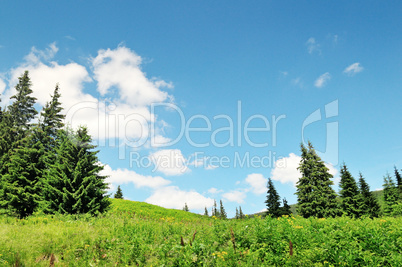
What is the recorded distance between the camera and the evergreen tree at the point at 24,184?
1917cm

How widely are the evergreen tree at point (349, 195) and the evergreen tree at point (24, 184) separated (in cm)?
4031

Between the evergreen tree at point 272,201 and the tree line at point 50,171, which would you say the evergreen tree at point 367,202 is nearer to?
the evergreen tree at point 272,201

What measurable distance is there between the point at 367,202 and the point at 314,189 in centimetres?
1712

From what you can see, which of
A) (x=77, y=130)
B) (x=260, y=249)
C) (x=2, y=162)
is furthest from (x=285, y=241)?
(x=2, y=162)

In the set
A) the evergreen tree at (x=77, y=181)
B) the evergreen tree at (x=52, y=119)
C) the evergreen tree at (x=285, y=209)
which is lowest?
the evergreen tree at (x=285, y=209)

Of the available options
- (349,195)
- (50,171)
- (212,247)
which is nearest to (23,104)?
(50,171)

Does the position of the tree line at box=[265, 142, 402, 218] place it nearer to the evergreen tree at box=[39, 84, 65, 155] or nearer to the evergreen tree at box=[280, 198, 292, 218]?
the evergreen tree at box=[280, 198, 292, 218]

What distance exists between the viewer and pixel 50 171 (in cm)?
1680

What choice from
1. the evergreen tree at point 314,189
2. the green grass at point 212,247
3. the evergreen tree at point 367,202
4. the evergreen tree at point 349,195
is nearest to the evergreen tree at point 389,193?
the evergreen tree at point 367,202

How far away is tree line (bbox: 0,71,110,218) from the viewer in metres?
14.6

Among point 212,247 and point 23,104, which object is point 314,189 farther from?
point 23,104

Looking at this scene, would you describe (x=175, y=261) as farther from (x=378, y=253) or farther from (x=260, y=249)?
(x=378, y=253)

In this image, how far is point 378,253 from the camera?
623 cm

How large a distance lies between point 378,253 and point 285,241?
240cm
